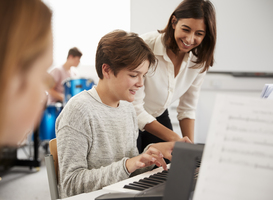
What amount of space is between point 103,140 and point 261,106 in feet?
2.49

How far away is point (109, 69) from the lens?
126 centimetres

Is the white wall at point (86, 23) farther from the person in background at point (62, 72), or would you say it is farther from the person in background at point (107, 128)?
the person in background at point (107, 128)

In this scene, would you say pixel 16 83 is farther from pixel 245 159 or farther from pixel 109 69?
pixel 109 69

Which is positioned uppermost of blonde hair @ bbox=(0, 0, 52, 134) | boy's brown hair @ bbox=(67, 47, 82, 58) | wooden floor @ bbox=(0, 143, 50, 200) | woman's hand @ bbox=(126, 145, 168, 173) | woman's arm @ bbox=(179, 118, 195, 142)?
blonde hair @ bbox=(0, 0, 52, 134)

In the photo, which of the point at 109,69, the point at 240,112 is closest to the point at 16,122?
the point at 240,112

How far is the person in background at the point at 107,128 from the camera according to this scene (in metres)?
0.99

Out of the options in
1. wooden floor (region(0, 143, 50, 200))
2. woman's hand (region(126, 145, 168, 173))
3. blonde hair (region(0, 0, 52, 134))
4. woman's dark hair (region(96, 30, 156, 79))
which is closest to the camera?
blonde hair (region(0, 0, 52, 134))

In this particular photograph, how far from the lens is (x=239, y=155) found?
0.46m

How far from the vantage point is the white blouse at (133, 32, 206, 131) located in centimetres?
150

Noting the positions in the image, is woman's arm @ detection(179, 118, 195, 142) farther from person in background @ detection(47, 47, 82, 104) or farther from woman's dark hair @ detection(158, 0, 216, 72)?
person in background @ detection(47, 47, 82, 104)

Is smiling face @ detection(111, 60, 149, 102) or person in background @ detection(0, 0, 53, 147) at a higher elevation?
person in background @ detection(0, 0, 53, 147)

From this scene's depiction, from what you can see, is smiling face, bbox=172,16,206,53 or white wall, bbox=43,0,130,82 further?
white wall, bbox=43,0,130,82

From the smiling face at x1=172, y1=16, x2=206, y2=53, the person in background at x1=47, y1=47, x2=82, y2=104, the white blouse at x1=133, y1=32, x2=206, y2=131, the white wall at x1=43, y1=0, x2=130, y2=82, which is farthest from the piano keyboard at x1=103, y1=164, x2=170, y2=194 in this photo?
the white wall at x1=43, y1=0, x2=130, y2=82

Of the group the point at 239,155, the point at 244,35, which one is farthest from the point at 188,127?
the point at 244,35
